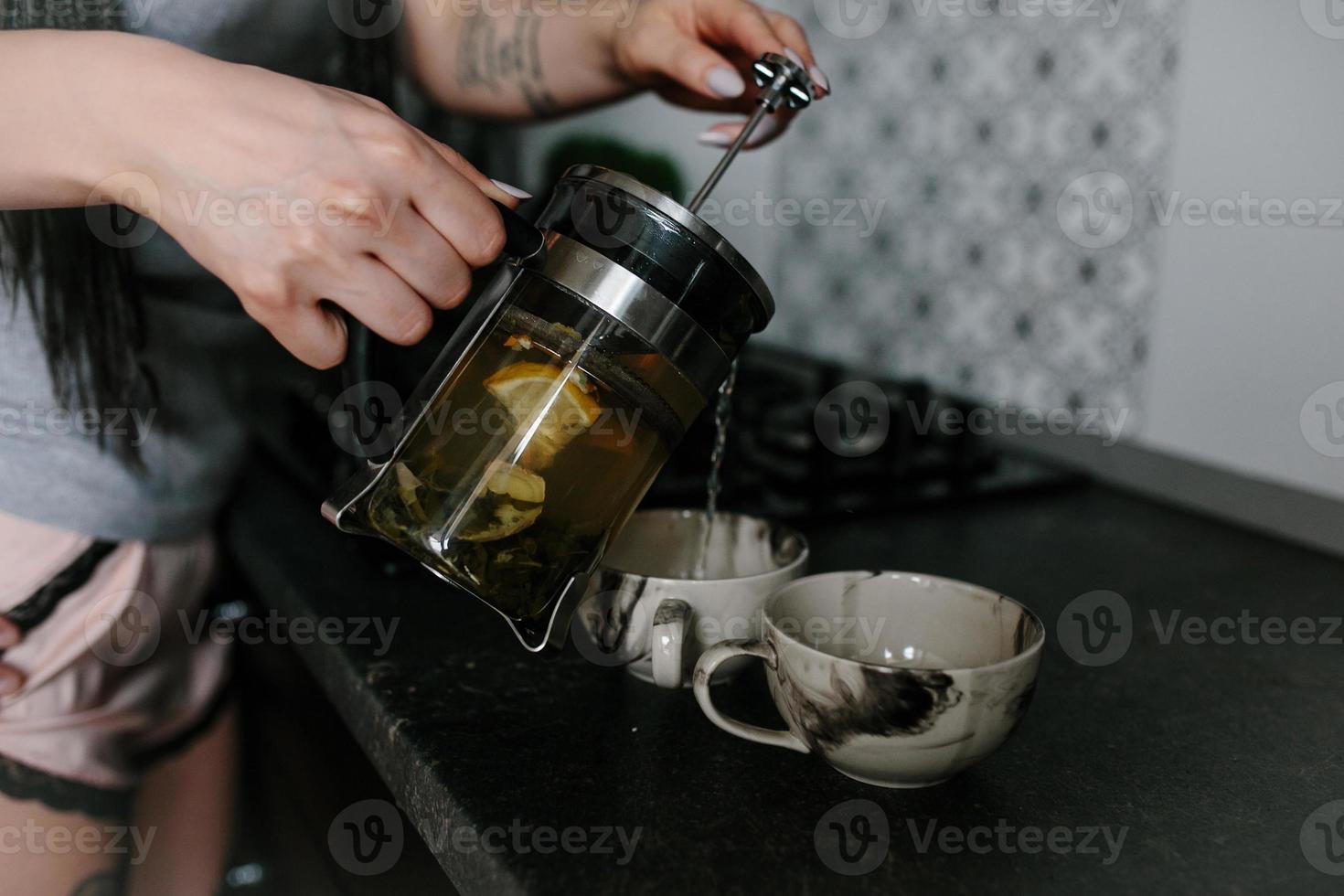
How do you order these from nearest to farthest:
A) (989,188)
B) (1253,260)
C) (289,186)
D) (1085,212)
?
(289,186) → (1253,260) → (1085,212) → (989,188)

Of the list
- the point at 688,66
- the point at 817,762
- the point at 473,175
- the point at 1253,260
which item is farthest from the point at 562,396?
the point at 1253,260

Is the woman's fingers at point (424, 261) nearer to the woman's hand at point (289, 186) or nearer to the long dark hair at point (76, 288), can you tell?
the woman's hand at point (289, 186)

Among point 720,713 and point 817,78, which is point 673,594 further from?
point 817,78

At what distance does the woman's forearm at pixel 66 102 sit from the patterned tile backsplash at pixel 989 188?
34.6 inches

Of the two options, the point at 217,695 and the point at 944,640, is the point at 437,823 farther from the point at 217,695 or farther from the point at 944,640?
the point at 217,695

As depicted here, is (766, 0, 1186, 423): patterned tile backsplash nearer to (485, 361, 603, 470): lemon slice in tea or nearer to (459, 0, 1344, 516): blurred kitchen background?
(459, 0, 1344, 516): blurred kitchen background

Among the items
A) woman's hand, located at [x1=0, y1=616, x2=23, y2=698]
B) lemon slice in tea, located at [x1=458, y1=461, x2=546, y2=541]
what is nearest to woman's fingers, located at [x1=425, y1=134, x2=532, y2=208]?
lemon slice in tea, located at [x1=458, y1=461, x2=546, y2=541]

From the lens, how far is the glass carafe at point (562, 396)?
0.48m

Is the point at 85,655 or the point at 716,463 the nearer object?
the point at 716,463

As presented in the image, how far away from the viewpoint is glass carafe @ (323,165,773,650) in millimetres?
478

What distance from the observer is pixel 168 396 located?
2.57 ft

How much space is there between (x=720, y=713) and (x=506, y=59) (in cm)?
61

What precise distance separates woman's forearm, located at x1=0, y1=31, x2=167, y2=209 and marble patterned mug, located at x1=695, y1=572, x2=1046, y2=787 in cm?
37

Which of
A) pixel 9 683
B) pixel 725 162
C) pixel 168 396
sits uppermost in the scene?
pixel 725 162
